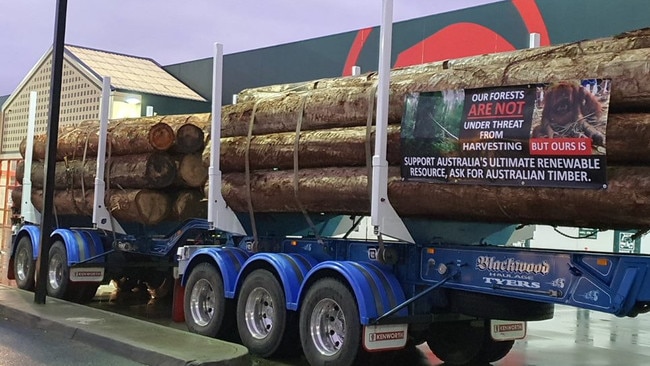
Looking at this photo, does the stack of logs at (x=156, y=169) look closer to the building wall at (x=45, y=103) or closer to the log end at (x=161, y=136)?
the log end at (x=161, y=136)

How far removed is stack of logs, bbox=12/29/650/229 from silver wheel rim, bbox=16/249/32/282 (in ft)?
16.9

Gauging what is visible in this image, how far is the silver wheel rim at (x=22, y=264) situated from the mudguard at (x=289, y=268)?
6.13m

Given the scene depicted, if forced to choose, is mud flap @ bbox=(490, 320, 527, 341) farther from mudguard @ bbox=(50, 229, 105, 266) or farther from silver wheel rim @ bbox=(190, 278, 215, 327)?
→ mudguard @ bbox=(50, 229, 105, 266)

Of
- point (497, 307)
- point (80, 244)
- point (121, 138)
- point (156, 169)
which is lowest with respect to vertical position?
point (497, 307)

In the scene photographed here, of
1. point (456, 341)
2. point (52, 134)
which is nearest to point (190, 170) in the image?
point (52, 134)

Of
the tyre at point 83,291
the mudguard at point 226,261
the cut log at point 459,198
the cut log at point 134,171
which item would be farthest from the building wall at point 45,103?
the cut log at point 459,198

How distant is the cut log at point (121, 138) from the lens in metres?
11.5

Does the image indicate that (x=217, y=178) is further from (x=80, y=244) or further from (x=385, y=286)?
(x=80, y=244)

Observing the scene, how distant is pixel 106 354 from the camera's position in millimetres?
8203

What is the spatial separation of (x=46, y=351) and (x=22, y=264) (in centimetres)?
583

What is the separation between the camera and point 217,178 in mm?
9688

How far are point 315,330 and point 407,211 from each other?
5.16 ft

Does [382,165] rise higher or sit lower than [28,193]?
higher

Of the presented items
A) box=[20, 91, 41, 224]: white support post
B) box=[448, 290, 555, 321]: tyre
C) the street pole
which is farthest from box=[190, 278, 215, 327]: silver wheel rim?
box=[20, 91, 41, 224]: white support post
